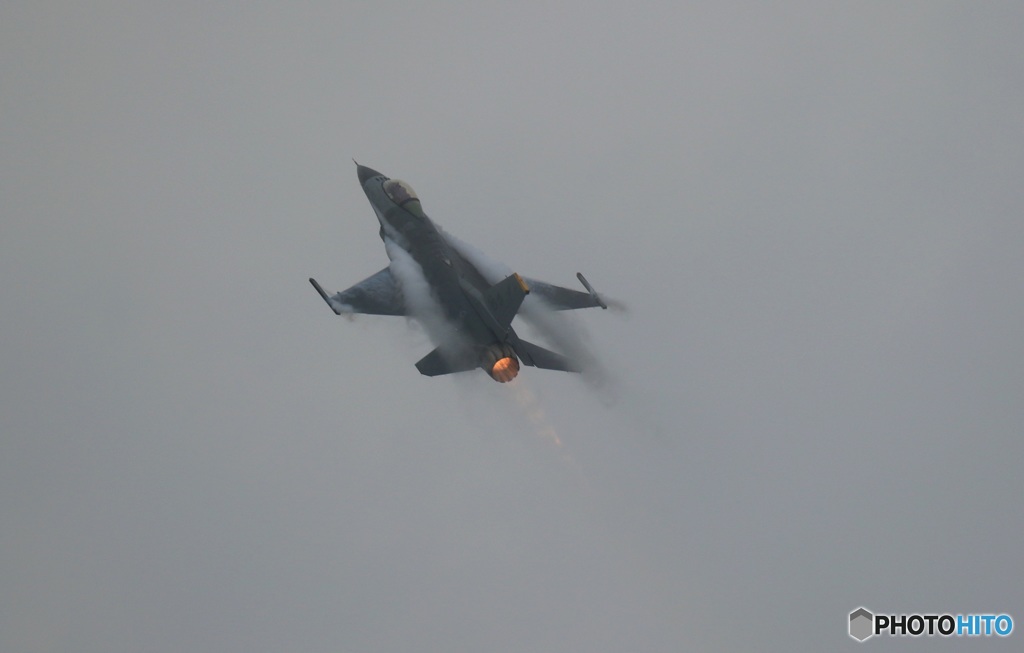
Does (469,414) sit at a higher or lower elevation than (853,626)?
higher

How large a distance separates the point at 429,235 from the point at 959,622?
126 ft

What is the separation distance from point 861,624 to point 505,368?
2587 cm

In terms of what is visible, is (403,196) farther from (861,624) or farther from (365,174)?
(861,624)

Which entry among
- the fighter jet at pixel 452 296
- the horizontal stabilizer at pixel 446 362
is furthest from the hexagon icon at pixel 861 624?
the horizontal stabilizer at pixel 446 362

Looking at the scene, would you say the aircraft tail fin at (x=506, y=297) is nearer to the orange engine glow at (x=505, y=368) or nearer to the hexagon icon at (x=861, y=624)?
the orange engine glow at (x=505, y=368)

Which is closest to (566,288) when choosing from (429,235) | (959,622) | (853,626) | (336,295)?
(429,235)

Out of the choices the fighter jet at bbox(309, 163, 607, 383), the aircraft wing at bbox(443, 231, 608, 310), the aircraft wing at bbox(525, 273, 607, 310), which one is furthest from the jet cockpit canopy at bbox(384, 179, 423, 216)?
the aircraft wing at bbox(525, 273, 607, 310)

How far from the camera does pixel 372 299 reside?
47031 millimetres

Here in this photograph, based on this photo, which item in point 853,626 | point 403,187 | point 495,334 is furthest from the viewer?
point 853,626

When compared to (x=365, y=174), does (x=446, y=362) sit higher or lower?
lower

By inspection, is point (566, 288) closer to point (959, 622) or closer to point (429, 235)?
point (429, 235)

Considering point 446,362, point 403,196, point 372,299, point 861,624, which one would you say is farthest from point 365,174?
point 861,624

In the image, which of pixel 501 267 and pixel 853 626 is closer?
pixel 501 267

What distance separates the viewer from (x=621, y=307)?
50531mm
